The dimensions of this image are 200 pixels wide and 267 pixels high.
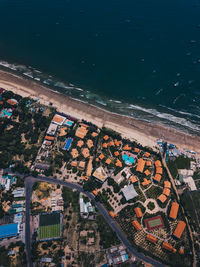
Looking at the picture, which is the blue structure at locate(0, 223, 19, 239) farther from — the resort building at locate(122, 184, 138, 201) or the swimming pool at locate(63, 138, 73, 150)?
the resort building at locate(122, 184, 138, 201)

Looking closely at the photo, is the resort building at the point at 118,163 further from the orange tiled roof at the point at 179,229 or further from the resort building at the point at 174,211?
the orange tiled roof at the point at 179,229

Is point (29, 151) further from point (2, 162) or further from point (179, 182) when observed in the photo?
point (179, 182)

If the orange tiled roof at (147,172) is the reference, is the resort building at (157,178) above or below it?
below

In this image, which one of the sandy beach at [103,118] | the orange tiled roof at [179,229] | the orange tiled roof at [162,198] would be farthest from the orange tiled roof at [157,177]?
the orange tiled roof at [179,229]

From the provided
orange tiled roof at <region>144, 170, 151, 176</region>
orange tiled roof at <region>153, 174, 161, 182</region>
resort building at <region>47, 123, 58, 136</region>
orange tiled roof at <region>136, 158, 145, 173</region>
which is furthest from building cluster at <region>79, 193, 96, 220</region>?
resort building at <region>47, 123, 58, 136</region>

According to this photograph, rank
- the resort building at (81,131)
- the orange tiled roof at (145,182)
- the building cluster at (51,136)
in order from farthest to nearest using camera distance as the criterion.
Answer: the resort building at (81,131) → the building cluster at (51,136) → the orange tiled roof at (145,182)
